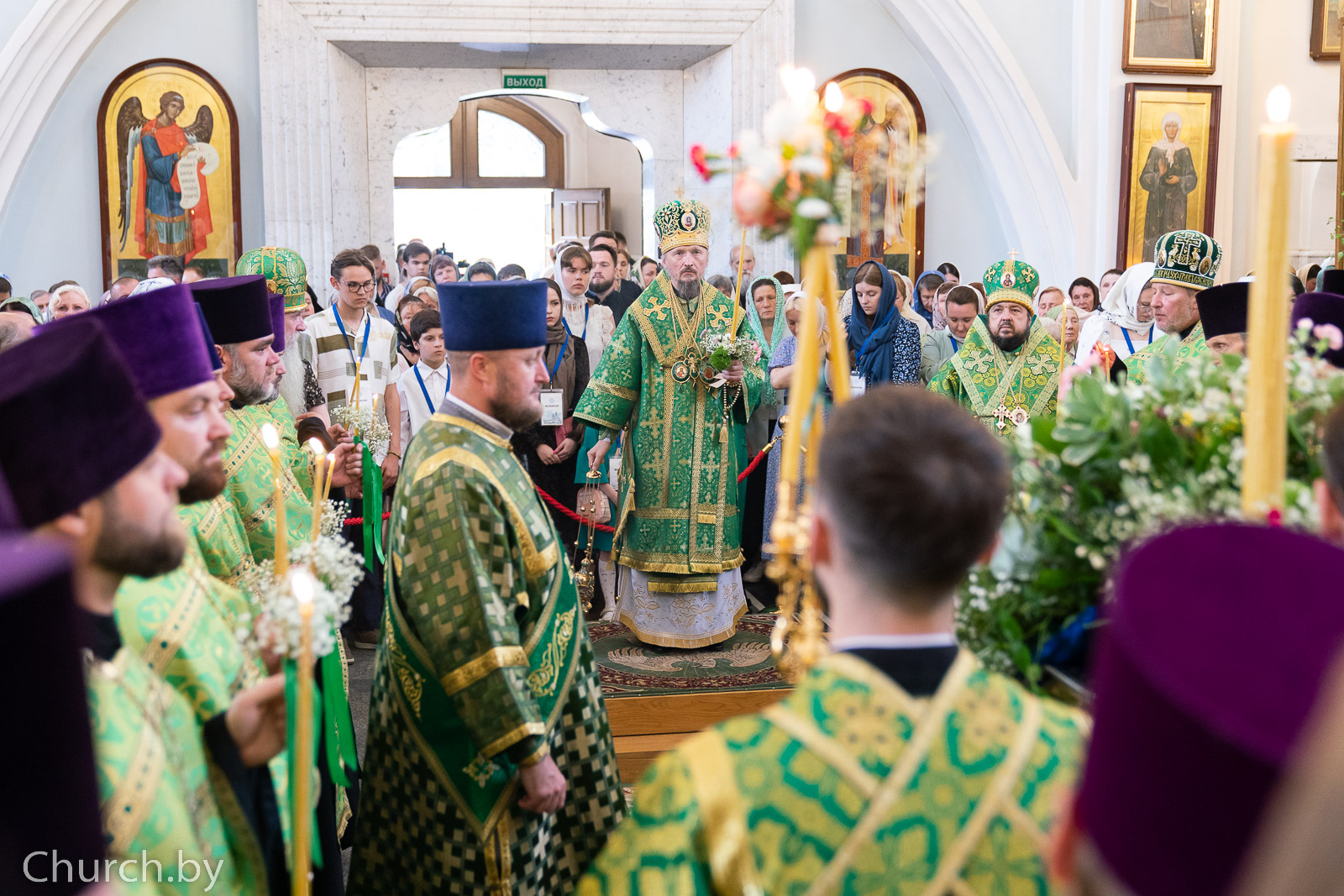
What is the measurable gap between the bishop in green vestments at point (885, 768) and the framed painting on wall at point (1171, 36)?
10.1 m

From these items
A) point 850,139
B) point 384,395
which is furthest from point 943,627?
point 384,395

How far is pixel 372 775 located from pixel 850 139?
1.78 metres

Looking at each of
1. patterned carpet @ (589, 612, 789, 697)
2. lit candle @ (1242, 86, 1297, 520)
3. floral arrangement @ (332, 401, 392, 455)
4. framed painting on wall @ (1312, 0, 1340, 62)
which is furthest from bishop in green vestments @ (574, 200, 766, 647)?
framed painting on wall @ (1312, 0, 1340, 62)

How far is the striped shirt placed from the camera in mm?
5328

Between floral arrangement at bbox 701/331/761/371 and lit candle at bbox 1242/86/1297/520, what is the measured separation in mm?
3714

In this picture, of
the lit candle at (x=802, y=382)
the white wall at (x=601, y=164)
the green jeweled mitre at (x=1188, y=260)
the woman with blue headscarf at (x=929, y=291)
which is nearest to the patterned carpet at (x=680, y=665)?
the green jeweled mitre at (x=1188, y=260)

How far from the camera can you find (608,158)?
17.0 meters

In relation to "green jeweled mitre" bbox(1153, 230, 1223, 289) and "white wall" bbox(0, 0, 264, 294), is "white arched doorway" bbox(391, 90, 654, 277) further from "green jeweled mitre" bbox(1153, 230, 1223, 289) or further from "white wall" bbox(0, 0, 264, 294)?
"green jeweled mitre" bbox(1153, 230, 1223, 289)

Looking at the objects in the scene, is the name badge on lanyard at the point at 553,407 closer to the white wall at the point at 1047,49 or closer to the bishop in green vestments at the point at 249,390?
the bishop in green vestments at the point at 249,390

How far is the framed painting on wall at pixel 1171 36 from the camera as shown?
9.82 meters

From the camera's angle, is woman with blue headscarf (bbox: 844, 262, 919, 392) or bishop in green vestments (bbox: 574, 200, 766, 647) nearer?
bishop in green vestments (bbox: 574, 200, 766, 647)

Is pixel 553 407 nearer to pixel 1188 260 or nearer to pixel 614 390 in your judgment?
pixel 614 390

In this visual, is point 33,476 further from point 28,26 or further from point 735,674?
point 28,26

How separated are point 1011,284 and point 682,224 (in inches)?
64.3
